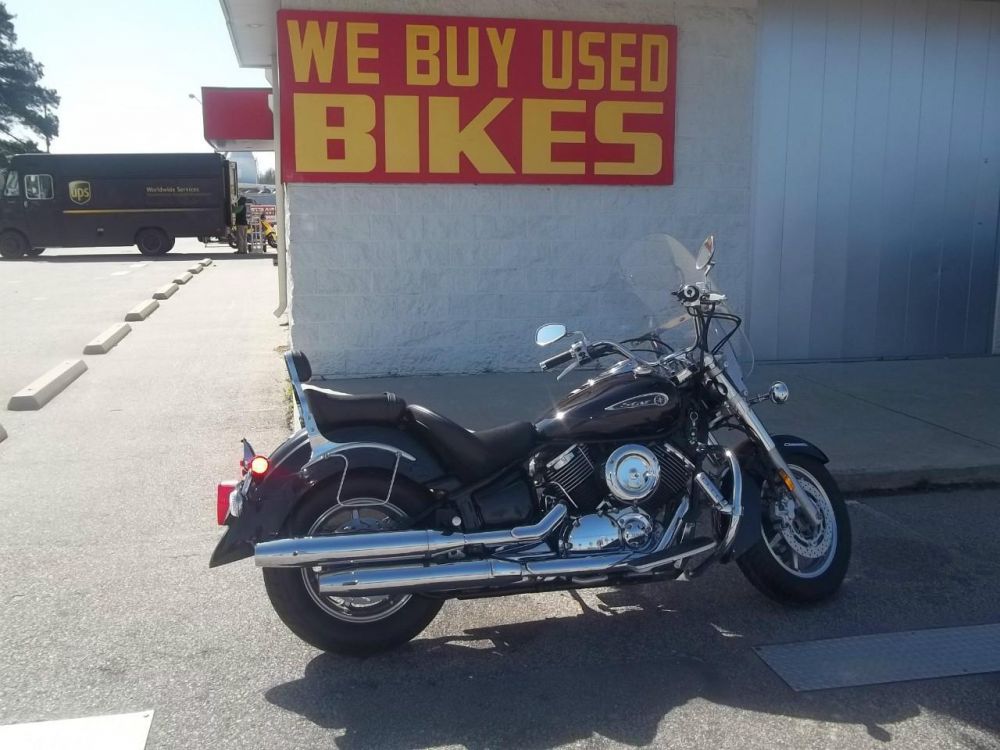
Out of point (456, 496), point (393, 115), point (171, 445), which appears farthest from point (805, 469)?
point (393, 115)

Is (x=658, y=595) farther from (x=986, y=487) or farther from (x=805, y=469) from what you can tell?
(x=986, y=487)

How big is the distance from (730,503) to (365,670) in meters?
1.69

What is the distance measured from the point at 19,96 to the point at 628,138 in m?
59.5

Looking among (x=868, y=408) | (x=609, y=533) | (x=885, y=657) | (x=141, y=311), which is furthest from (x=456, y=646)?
(x=141, y=311)

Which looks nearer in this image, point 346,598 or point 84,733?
point 84,733

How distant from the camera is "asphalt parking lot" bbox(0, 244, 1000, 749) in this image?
3617 millimetres

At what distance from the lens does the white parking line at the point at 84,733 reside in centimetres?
347

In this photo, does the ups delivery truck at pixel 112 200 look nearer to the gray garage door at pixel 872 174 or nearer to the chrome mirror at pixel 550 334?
the gray garage door at pixel 872 174

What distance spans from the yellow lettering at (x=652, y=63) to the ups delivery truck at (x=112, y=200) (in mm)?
21764

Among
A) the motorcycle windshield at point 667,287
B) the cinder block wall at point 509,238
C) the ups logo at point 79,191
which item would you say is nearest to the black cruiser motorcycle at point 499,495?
the motorcycle windshield at point 667,287

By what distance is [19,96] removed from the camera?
5875cm

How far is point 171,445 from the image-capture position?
7.48 meters

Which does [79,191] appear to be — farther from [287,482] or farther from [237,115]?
[287,482]

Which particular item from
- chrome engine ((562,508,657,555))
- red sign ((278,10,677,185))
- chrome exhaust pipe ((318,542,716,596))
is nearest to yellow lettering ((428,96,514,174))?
red sign ((278,10,677,185))
